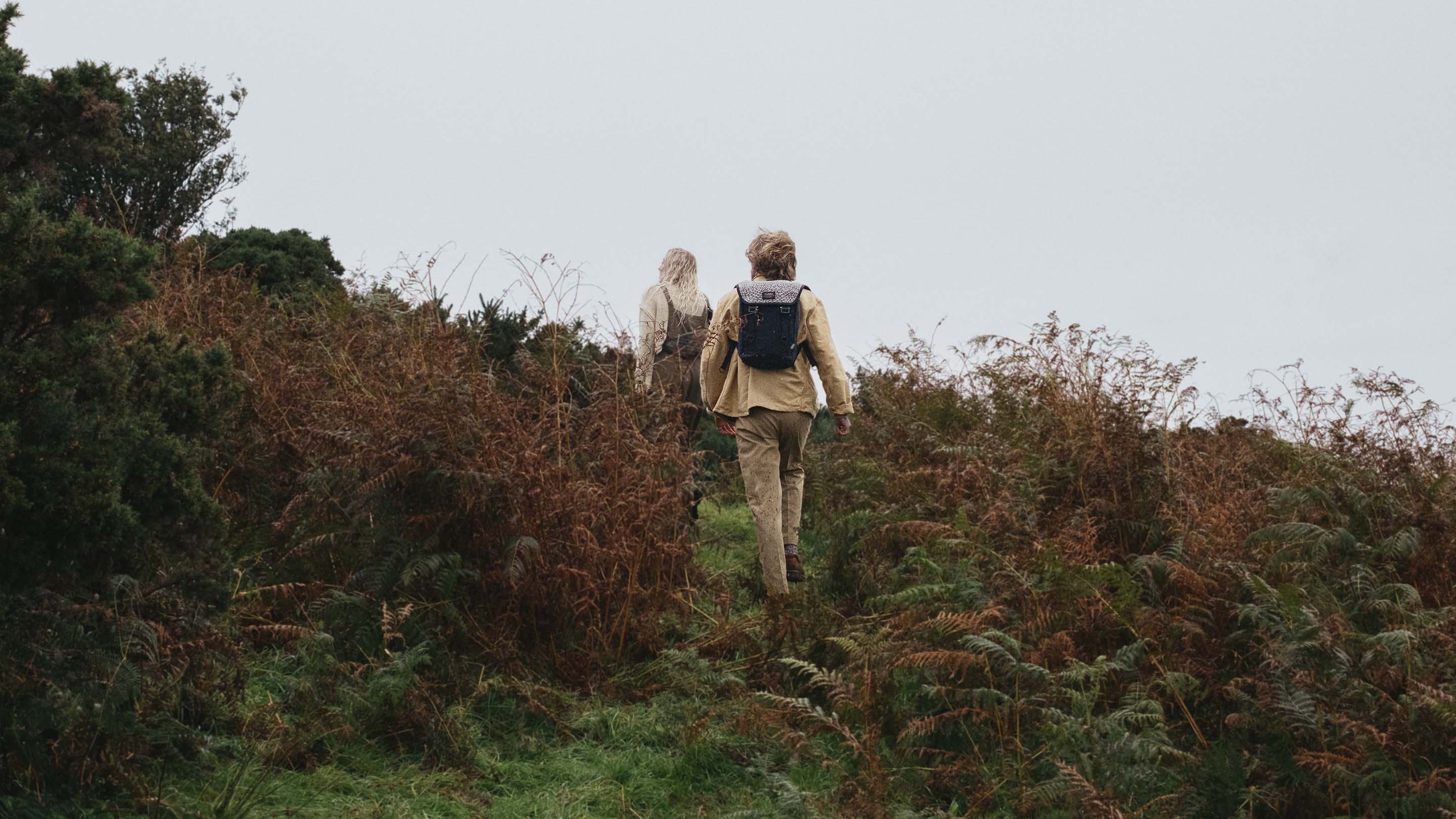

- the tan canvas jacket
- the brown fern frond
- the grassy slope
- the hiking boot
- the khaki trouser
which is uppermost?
the tan canvas jacket

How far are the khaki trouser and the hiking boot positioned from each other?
142 mm

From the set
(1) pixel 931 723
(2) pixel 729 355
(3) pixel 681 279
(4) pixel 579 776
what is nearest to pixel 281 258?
(3) pixel 681 279

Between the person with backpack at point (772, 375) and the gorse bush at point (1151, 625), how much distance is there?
2.36ft

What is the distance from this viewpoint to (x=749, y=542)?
500 inches

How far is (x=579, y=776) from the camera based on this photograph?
20.4ft

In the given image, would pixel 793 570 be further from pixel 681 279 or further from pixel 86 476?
pixel 86 476

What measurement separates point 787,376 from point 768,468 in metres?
0.65

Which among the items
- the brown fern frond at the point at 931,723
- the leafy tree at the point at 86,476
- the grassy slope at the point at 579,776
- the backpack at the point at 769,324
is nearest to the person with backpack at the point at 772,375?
the backpack at the point at 769,324

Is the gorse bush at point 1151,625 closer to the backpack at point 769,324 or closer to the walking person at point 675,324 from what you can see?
the backpack at point 769,324

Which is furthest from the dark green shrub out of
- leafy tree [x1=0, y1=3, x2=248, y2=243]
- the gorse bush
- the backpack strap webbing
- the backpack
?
the gorse bush

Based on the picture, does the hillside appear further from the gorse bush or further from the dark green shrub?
the dark green shrub

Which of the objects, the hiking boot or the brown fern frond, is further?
the hiking boot

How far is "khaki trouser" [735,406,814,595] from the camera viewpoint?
30.6ft

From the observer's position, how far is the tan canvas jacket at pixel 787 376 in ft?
30.5
